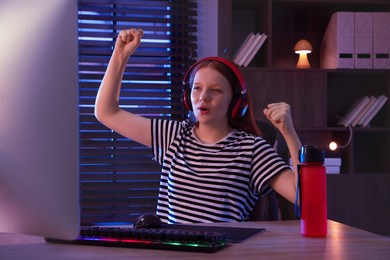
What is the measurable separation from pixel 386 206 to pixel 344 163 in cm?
33

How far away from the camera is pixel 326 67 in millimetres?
3033

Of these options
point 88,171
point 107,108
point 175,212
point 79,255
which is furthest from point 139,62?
point 79,255

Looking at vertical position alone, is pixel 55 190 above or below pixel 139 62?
below

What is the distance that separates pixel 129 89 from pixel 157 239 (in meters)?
2.29

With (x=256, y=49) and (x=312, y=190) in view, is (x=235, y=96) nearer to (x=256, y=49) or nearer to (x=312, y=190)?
(x=312, y=190)

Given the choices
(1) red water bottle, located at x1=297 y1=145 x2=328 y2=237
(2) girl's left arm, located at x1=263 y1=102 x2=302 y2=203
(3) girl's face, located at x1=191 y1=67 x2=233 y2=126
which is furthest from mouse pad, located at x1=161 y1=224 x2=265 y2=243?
(3) girl's face, located at x1=191 y1=67 x2=233 y2=126

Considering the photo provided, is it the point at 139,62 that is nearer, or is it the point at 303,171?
the point at 303,171

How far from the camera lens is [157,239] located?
963 mm

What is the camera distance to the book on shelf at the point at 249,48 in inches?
114

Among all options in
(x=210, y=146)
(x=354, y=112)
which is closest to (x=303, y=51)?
(x=354, y=112)

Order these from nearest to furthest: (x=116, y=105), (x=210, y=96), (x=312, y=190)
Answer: (x=312, y=190), (x=210, y=96), (x=116, y=105)

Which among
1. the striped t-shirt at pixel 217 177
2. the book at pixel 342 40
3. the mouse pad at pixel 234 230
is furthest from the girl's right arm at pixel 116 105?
the book at pixel 342 40

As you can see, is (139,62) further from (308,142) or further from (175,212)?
(175,212)

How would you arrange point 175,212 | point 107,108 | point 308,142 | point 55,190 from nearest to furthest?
point 55,190 → point 175,212 → point 107,108 → point 308,142
